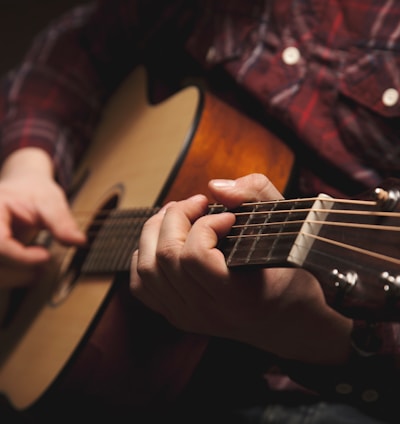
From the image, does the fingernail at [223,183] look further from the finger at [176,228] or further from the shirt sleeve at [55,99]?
the shirt sleeve at [55,99]

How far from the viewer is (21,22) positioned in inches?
63.6

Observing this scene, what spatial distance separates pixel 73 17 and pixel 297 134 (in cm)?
66

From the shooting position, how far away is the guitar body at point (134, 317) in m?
0.74

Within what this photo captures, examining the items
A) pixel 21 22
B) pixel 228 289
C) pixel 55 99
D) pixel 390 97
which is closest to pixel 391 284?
pixel 228 289

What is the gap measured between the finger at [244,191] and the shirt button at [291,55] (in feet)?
0.95

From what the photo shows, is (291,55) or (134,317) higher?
(291,55)

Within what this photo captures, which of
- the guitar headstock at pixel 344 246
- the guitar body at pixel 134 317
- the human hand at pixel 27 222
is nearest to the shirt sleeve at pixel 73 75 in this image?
the human hand at pixel 27 222

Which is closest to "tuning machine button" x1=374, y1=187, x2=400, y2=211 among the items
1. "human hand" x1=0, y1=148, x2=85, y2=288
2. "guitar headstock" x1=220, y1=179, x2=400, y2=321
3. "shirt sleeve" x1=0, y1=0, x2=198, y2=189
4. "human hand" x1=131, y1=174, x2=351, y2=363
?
"guitar headstock" x1=220, y1=179, x2=400, y2=321

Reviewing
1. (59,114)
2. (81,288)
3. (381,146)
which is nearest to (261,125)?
(381,146)

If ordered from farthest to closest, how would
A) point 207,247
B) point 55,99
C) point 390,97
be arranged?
point 55,99 → point 390,97 → point 207,247

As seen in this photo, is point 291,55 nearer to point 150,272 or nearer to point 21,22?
point 150,272

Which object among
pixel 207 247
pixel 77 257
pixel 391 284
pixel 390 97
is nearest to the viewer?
pixel 391 284

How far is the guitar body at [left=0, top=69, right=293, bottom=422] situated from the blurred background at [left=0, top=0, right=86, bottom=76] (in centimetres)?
86

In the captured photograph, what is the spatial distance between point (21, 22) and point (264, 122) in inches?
40.8
